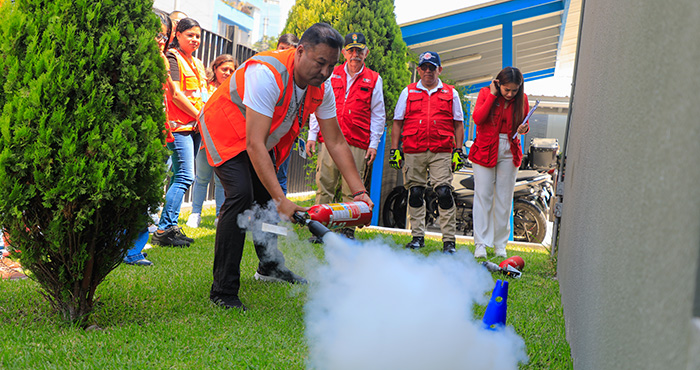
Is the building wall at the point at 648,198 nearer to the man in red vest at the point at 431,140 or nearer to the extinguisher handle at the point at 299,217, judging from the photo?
the extinguisher handle at the point at 299,217

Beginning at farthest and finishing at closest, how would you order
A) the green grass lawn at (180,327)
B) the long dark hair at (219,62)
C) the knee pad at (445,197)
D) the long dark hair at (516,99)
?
the long dark hair at (219,62) → the knee pad at (445,197) → the long dark hair at (516,99) → the green grass lawn at (180,327)

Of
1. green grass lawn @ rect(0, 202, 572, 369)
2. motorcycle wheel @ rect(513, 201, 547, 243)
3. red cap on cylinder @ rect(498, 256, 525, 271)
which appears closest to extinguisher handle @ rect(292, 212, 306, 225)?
green grass lawn @ rect(0, 202, 572, 369)

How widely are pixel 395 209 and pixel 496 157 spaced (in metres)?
3.23

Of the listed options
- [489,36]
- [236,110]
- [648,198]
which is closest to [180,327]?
[236,110]

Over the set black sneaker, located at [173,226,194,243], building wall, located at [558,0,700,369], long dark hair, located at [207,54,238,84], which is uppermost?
long dark hair, located at [207,54,238,84]

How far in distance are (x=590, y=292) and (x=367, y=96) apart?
16.0ft

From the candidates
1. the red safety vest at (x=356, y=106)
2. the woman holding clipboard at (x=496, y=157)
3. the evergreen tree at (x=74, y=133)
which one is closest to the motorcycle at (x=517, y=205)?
the woman holding clipboard at (x=496, y=157)

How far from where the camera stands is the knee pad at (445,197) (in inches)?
253

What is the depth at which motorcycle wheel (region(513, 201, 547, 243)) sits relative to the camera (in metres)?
8.71

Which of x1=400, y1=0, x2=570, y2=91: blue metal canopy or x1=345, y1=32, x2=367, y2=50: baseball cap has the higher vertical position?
x1=400, y1=0, x2=570, y2=91: blue metal canopy

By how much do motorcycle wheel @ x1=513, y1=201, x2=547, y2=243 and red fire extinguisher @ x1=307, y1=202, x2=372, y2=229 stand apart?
5.83 m

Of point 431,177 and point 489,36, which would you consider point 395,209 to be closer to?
point 431,177

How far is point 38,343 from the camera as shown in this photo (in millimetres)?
2756

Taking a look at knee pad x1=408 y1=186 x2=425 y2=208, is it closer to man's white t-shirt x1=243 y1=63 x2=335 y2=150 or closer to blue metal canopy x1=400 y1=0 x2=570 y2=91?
man's white t-shirt x1=243 y1=63 x2=335 y2=150
